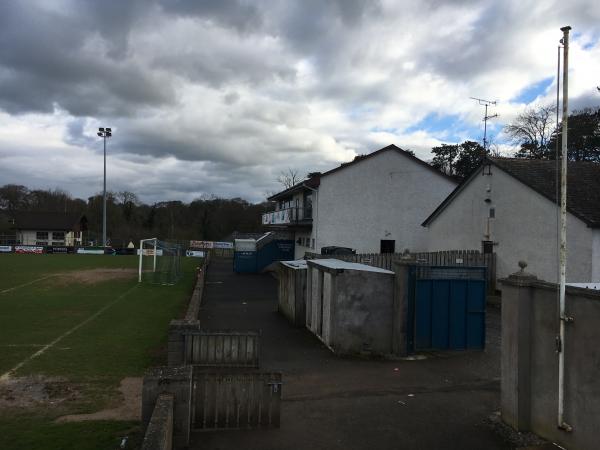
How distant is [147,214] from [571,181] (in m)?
89.5

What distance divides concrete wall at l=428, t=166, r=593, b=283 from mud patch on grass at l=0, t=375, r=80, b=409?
16237 millimetres

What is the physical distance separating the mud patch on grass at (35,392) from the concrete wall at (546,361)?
20.8 feet

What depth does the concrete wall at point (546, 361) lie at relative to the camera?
198 inches

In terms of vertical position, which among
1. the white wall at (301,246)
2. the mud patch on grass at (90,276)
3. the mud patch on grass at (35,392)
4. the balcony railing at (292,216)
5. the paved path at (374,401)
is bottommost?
the mud patch on grass at (90,276)

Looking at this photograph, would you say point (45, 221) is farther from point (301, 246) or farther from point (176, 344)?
point (176, 344)

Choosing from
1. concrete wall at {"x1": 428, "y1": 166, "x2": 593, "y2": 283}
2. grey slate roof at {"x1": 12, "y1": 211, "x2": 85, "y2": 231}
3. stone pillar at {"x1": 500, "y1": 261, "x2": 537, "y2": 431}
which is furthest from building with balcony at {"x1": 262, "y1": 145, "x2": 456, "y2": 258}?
grey slate roof at {"x1": 12, "y1": 211, "x2": 85, "y2": 231}

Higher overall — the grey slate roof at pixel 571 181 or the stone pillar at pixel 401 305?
the grey slate roof at pixel 571 181

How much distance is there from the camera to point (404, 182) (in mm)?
31094

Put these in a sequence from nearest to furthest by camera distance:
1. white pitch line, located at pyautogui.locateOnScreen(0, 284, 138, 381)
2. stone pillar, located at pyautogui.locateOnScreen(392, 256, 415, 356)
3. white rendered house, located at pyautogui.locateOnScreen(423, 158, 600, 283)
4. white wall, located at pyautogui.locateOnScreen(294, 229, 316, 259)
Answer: white pitch line, located at pyautogui.locateOnScreen(0, 284, 138, 381) < stone pillar, located at pyautogui.locateOnScreen(392, 256, 415, 356) < white rendered house, located at pyautogui.locateOnScreen(423, 158, 600, 283) < white wall, located at pyautogui.locateOnScreen(294, 229, 316, 259)

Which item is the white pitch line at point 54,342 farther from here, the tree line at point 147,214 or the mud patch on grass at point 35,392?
the tree line at point 147,214


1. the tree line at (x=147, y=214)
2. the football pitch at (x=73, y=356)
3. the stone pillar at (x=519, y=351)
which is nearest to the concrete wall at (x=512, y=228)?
the stone pillar at (x=519, y=351)

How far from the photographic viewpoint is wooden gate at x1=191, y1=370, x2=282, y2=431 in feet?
19.9

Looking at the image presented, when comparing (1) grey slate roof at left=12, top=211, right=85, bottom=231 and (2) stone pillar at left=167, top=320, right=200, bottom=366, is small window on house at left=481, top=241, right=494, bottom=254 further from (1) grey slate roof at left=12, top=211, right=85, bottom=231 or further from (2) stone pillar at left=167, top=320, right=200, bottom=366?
(1) grey slate roof at left=12, top=211, right=85, bottom=231

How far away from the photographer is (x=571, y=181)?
20.0m
